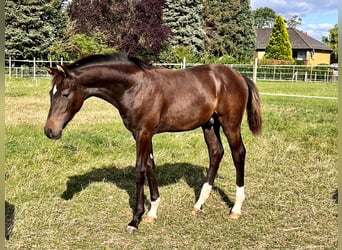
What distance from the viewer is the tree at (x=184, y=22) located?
32.3 meters

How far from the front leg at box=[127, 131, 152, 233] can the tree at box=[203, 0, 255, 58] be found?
3457 centimetres

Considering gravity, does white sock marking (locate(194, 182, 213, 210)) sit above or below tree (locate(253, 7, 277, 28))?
below

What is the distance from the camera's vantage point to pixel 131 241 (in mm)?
3447

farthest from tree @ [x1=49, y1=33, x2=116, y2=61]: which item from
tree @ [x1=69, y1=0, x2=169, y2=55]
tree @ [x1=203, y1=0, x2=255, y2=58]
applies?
tree @ [x1=203, y1=0, x2=255, y2=58]

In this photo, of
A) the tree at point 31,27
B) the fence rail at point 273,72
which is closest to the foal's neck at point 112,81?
the fence rail at point 273,72

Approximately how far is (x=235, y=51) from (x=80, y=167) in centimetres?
3617

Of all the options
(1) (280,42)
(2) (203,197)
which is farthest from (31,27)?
(2) (203,197)

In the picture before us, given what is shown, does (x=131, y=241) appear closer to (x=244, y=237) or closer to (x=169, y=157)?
(x=244, y=237)

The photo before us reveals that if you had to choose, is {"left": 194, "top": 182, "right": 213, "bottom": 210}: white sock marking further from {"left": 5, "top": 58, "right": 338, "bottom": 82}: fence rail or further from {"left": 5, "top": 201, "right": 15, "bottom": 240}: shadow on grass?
{"left": 5, "top": 58, "right": 338, "bottom": 82}: fence rail

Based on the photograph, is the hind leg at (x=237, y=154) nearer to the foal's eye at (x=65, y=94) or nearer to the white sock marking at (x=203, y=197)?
the white sock marking at (x=203, y=197)

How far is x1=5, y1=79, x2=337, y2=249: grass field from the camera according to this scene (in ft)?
11.5

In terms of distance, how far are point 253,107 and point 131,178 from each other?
2.00 metres

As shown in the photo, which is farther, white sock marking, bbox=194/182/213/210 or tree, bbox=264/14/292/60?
tree, bbox=264/14/292/60

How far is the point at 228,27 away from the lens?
39062mm
